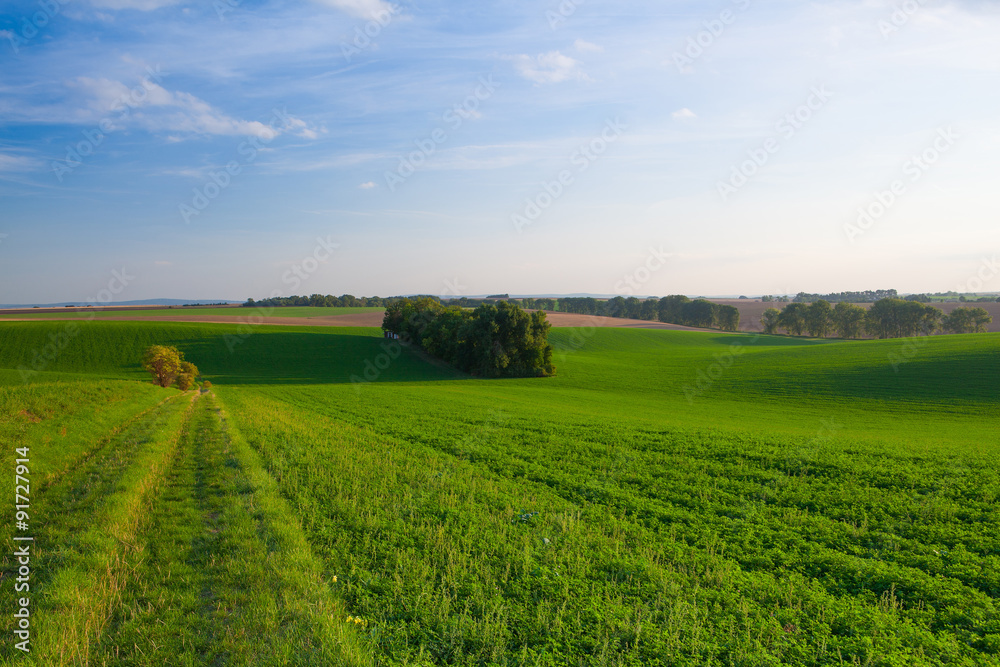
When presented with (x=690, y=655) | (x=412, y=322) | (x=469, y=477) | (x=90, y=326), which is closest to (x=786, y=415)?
(x=469, y=477)

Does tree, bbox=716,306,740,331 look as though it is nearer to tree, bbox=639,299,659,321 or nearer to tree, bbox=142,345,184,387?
tree, bbox=639,299,659,321

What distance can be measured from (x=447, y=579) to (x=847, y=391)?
44.3 m

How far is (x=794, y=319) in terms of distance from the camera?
125688 mm

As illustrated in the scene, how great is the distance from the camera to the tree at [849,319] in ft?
382

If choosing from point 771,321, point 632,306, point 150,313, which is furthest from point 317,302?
point 771,321

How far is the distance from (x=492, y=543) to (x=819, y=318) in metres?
141

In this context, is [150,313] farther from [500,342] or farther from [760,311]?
[760,311]

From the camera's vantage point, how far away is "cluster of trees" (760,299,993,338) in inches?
4269

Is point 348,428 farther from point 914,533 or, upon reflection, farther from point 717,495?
point 914,533

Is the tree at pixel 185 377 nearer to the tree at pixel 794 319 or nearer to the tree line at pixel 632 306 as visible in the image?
the tree line at pixel 632 306

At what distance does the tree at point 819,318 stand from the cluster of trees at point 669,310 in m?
22.3

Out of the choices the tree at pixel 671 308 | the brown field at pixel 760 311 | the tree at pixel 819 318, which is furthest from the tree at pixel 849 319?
the tree at pixel 671 308

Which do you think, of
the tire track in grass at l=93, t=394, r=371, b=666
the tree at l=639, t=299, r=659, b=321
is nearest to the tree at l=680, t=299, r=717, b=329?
the tree at l=639, t=299, r=659, b=321

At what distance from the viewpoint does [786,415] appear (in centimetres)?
3138
